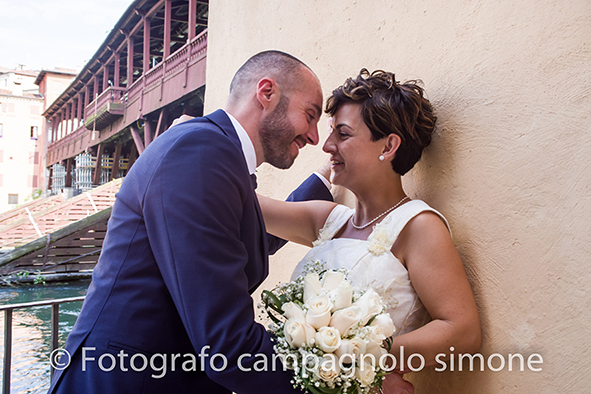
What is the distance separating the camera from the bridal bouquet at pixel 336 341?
122 centimetres

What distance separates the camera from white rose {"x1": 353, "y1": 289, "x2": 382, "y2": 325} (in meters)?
1.29

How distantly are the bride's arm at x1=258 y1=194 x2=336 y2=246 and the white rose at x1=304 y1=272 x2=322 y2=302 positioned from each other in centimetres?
80

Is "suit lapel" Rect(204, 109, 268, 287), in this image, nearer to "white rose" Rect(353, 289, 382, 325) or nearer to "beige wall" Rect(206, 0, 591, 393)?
"white rose" Rect(353, 289, 382, 325)

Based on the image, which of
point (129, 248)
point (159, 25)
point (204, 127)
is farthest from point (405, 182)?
point (159, 25)

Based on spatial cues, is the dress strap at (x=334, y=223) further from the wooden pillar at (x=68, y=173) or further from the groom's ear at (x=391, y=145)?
the wooden pillar at (x=68, y=173)

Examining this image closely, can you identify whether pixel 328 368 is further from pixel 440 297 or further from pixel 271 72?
pixel 271 72

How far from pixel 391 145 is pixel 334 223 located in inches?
20.1

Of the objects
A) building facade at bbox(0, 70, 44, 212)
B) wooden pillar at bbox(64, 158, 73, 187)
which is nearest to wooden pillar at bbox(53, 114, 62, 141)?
building facade at bbox(0, 70, 44, 212)

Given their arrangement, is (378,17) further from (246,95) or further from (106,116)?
(106,116)

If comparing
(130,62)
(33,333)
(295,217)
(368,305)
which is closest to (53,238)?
(33,333)

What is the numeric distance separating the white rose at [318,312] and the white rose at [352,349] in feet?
0.25

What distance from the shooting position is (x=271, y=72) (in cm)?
178

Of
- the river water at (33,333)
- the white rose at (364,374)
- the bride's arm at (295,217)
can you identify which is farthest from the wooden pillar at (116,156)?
the white rose at (364,374)

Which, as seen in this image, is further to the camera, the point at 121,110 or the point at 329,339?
the point at 121,110
